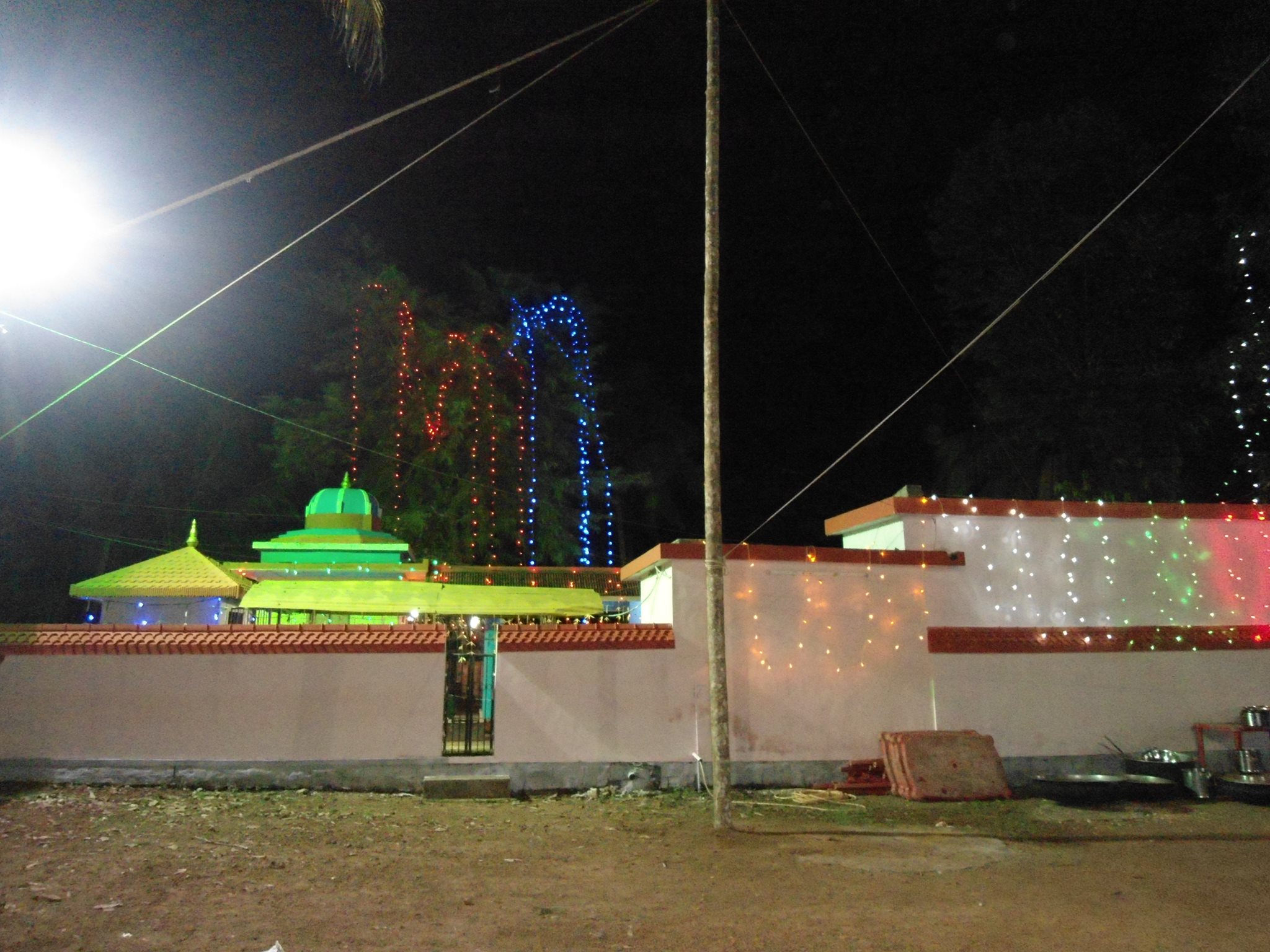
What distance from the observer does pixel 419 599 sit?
13.4 m

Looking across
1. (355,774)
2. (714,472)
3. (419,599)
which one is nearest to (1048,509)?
(714,472)

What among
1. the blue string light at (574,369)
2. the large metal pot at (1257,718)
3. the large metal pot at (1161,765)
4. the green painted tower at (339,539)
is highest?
the blue string light at (574,369)

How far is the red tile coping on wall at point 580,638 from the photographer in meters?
11.0

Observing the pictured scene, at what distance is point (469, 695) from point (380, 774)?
129 cm

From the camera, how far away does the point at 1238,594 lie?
40.7ft

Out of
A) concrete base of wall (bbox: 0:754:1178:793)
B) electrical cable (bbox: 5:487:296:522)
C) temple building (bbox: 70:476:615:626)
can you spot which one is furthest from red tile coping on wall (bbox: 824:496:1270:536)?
electrical cable (bbox: 5:487:296:522)

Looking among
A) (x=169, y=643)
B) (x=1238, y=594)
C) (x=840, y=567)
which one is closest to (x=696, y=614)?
(x=840, y=567)

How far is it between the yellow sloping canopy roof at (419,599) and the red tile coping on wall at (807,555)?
6.52 ft

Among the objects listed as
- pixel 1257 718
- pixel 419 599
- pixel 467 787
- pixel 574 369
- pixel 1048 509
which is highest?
pixel 574 369

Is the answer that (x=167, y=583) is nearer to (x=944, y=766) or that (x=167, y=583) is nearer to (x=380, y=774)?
(x=380, y=774)

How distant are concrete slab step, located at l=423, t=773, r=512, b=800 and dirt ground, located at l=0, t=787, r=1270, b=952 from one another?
10.4 inches

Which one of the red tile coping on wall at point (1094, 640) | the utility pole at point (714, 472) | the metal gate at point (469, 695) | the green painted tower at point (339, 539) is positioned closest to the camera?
the utility pole at point (714, 472)

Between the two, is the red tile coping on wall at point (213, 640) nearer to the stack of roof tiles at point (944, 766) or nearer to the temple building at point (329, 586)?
the temple building at point (329, 586)

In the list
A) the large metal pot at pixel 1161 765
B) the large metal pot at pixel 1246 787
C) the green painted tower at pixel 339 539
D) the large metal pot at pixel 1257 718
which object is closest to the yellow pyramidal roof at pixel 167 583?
the green painted tower at pixel 339 539
